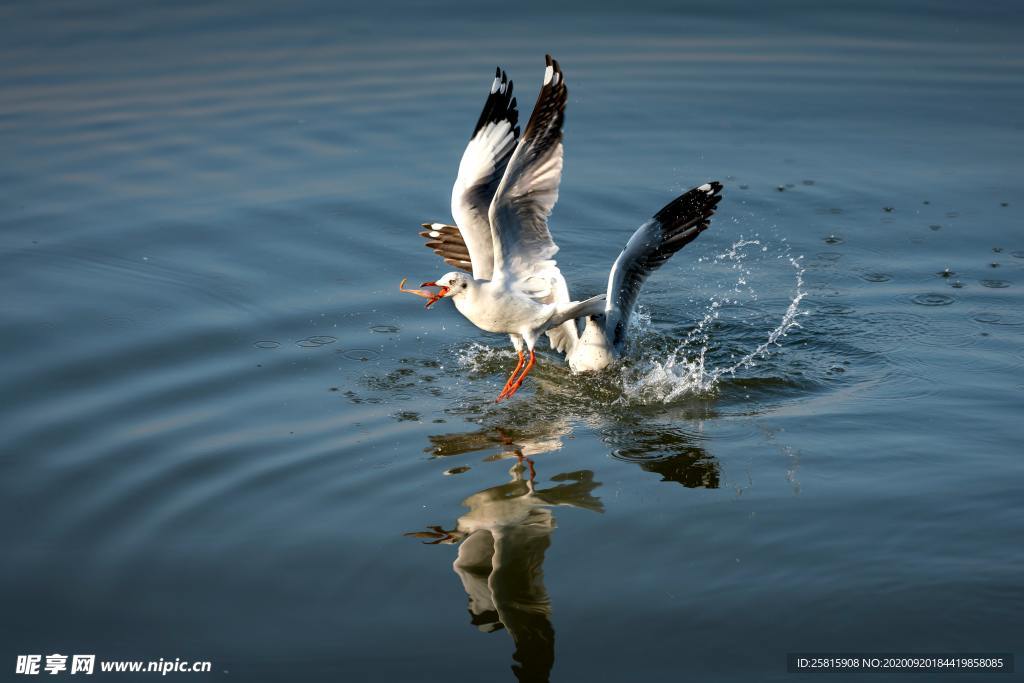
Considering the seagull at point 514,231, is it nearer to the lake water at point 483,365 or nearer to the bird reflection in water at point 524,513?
the lake water at point 483,365

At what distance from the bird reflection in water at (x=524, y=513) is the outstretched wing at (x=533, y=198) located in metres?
1.15

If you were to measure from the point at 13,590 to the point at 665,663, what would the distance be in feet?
8.54

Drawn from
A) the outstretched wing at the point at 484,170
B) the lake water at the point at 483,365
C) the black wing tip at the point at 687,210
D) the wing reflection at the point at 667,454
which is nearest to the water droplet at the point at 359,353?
the lake water at the point at 483,365

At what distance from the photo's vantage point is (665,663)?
4.50 m

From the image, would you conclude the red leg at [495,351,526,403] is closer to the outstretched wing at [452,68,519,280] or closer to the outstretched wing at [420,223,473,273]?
the outstretched wing at [452,68,519,280]

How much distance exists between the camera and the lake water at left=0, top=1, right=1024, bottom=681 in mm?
4844

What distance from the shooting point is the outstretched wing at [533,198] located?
22.6 ft

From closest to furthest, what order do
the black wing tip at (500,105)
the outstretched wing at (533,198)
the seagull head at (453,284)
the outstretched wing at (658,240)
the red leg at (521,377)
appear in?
the outstretched wing at (533,198), the seagull head at (453,284), the red leg at (521,377), the outstretched wing at (658,240), the black wing tip at (500,105)

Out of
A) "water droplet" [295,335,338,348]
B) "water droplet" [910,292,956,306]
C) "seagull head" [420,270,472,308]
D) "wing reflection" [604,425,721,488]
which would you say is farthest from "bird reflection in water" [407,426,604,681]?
"water droplet" [910,292,956,306]

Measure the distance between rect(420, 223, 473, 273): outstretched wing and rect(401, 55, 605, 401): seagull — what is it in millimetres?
266

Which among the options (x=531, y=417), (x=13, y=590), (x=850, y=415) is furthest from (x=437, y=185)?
(x=13, y=590)

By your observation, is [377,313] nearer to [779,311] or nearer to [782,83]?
[779,311]

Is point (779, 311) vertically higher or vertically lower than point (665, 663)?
higher

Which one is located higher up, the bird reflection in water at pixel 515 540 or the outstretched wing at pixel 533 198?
the outstretched wing at pixel 533 198
